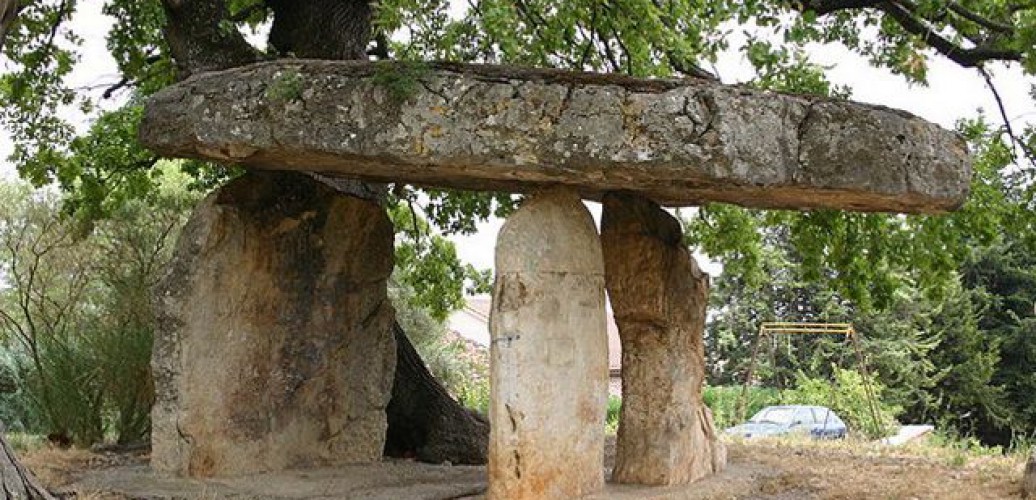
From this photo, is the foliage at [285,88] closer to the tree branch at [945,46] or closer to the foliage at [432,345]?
the tree branch at [945,46]

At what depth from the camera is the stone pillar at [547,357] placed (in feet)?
20.5

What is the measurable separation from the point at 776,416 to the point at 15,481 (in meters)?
15.1

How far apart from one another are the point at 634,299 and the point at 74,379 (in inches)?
209

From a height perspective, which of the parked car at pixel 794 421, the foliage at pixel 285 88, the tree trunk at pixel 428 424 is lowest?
the tree trunk at pixel 428 424

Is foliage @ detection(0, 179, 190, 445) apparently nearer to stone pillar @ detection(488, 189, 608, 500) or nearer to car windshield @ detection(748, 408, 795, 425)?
stone pillar @ detection(488, 189, 608, 500)

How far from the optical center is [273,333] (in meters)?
7.94

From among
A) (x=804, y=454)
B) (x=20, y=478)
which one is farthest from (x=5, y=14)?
(x=804, y=454)

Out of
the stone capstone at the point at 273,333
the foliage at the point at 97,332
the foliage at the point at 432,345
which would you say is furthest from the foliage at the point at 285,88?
the foliage at the point at 432,345

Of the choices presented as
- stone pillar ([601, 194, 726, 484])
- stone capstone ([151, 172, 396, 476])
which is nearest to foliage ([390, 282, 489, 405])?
stone capstone ([151, 172, 396, 476])

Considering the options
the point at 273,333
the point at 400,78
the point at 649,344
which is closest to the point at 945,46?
the point at 649,344

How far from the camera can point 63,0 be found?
10648 mm

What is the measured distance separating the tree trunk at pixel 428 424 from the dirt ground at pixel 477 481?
84 centimetres

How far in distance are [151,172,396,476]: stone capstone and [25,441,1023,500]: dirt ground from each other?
24 centimetres

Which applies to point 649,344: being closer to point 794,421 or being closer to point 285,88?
point 285,88
